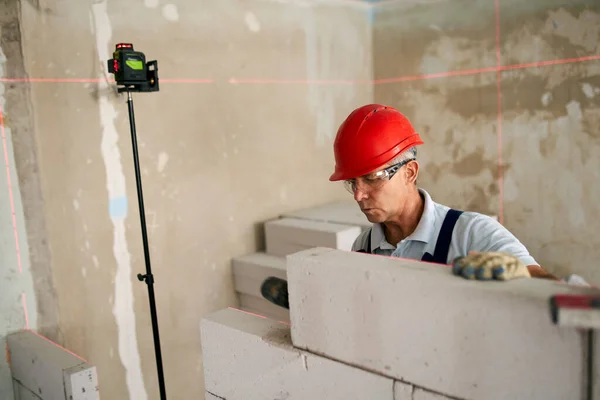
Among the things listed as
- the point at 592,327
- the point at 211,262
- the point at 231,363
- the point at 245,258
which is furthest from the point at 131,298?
the point at 592,327

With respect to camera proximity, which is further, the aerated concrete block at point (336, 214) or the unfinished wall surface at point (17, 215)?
the aerated concrete block at point (336, 214)

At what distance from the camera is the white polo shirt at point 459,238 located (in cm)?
151

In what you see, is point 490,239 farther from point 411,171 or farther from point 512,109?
point 512,109

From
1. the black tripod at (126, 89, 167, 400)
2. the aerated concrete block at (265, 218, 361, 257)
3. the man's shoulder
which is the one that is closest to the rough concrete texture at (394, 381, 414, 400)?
the man's shoulder

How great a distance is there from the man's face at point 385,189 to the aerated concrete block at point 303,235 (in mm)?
1114

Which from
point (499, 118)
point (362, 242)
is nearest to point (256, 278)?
point (362, 242)

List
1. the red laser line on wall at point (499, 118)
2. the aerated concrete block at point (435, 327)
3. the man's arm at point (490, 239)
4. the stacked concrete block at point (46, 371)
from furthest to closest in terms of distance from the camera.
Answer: the red laser line on wall at point (499, 118) → the stacked concrete block at point (46, 371) → the man's arm at point (490, 239) → the aerated concrete block at point (435, 327)

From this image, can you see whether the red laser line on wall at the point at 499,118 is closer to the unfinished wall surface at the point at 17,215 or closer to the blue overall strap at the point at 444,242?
the blue overall strap at the point at 444,242

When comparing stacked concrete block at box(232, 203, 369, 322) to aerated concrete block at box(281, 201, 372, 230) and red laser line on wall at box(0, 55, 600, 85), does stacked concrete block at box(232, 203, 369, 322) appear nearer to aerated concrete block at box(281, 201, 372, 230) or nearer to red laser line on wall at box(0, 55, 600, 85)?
aerated concrete block at box(281, 201, 372, 230)

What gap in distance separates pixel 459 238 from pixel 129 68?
1640mm

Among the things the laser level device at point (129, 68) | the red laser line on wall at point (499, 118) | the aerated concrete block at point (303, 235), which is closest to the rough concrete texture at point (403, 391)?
the aerated concrete block at point (303, 235)

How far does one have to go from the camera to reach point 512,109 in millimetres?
3352

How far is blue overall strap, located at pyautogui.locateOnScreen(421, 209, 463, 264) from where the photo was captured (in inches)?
64.4

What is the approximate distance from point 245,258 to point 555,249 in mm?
2023
